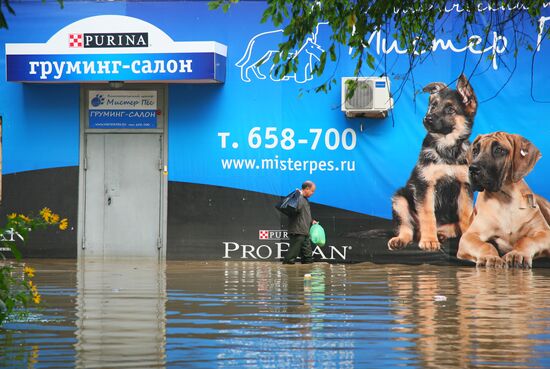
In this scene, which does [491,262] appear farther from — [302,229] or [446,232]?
[302,229]

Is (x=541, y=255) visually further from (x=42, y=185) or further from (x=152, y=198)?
(x=42, y=185)

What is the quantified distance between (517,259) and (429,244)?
162cm

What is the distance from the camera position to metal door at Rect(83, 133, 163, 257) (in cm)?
2077

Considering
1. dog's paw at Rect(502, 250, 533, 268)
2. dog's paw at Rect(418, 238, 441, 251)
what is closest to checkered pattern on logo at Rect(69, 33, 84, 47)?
dog's paw at Rect(418, 238, 441, 251)

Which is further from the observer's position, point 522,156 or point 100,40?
point 100,40

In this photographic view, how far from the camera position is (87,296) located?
1330 cm

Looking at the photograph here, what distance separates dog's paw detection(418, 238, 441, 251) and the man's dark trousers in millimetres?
2078

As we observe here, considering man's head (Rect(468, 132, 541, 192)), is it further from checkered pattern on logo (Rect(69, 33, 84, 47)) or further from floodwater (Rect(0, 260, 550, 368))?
checkered pattern on logo (Rect(69, 33, 84, 47))

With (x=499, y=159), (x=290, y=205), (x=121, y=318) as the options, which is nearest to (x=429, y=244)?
(x=499, y=159)

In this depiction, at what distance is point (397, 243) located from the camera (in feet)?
65.6

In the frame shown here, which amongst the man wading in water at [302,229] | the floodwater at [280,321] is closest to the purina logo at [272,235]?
the man wading in water at [302,229]

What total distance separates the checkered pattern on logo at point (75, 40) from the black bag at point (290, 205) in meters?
4.81

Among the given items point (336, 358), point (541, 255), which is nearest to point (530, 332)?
point (336, 358)

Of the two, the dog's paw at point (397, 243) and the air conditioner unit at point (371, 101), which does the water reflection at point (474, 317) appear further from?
the air conditioner unit at point (371, 101)
